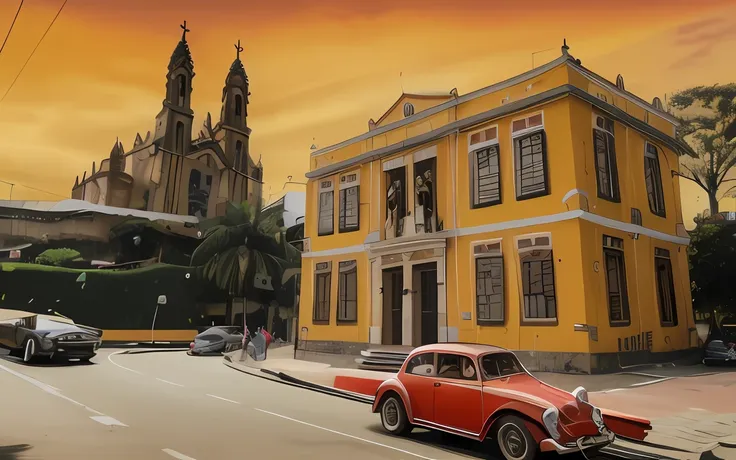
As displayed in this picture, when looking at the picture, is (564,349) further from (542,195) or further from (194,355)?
(194,355)

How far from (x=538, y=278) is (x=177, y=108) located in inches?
1766

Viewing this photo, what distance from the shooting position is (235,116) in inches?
2073

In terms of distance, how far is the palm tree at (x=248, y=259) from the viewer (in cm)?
3412

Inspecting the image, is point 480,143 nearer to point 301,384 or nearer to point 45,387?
point 301,384

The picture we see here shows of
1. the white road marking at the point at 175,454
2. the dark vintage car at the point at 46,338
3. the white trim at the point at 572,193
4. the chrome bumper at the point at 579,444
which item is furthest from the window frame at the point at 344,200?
the chrome bumper at the point at 579,444

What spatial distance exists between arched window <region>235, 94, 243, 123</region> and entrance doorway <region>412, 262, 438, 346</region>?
131 ft

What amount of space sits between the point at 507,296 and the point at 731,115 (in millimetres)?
14068

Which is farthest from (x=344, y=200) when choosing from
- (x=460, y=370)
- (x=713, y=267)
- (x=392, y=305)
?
(x=713, y=267)

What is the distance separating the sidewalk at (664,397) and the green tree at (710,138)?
9.39 m

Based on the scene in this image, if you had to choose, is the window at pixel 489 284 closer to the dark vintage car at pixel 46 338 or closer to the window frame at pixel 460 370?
the window frame at pixel 460 370

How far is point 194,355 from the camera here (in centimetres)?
2514

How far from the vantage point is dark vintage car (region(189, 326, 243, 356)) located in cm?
2556

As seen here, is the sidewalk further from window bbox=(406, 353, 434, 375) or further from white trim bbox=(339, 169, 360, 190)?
white trim bbox=(339, 169, 360, 190)

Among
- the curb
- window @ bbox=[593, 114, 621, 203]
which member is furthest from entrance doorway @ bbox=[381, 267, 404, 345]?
window @ bbox=[593, 114, 621, 203]
